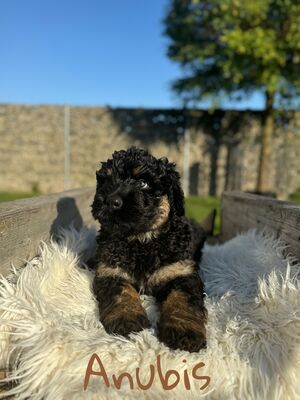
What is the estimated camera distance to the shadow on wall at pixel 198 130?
13.2m

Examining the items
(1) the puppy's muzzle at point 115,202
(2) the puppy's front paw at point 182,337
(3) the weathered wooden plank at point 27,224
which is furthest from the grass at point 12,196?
(2) the puppy's front paw at point 182,337

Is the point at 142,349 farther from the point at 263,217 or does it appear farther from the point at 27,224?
the point at 263,217

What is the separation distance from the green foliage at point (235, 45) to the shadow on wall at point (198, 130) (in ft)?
2.90

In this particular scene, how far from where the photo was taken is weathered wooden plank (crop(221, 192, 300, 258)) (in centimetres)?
282

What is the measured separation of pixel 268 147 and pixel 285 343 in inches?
429

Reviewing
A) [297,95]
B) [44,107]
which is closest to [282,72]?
[297,95]

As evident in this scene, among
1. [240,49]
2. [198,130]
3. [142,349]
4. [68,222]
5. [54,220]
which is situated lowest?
[142,349]

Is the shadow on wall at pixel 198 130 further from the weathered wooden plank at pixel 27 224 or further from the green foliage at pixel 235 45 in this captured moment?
the weathered wooden plank at pixel 27 224

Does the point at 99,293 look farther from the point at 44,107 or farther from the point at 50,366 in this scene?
the point at 44,107

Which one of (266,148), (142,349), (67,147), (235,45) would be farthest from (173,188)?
(67,147)

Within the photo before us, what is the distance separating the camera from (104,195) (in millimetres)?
2543

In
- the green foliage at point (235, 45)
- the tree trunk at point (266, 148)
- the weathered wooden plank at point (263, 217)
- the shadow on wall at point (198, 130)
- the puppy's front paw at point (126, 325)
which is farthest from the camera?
the shadow on wall at point (198, 130)

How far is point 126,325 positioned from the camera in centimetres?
208

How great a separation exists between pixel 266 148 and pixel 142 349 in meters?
11.1
